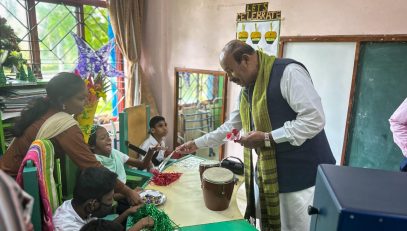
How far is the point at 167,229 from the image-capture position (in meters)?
1.17

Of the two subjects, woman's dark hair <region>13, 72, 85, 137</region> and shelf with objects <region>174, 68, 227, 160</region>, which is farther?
shelf with objects <region>174, 68, 227, 160</region>

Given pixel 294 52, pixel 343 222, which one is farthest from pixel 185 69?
pixel 343 222

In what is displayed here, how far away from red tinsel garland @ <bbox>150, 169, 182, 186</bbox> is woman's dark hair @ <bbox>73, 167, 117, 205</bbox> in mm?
377

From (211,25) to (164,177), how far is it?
6.78ft

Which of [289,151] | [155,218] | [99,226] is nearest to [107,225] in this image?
[99,226]

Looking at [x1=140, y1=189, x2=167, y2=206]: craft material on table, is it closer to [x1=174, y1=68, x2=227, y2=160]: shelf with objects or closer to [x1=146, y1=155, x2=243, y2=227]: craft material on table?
[x1=146, y1=155, x2=243, y2=227]: craft material on table

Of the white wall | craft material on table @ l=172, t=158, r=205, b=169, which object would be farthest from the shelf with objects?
craft material on table @ l=172, t=158, r=205, b=169

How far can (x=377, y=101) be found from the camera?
2180 mm

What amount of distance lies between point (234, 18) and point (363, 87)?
144 cm

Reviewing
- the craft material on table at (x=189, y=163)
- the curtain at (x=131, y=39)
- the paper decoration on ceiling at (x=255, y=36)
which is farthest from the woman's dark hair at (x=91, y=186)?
the curtain at (x=131, y=39)

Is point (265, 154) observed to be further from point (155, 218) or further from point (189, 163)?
point (189, 163)

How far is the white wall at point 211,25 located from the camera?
2.11 meters

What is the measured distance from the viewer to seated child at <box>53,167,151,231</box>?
1242 mm

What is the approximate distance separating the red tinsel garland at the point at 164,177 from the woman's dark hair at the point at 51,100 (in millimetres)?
672
